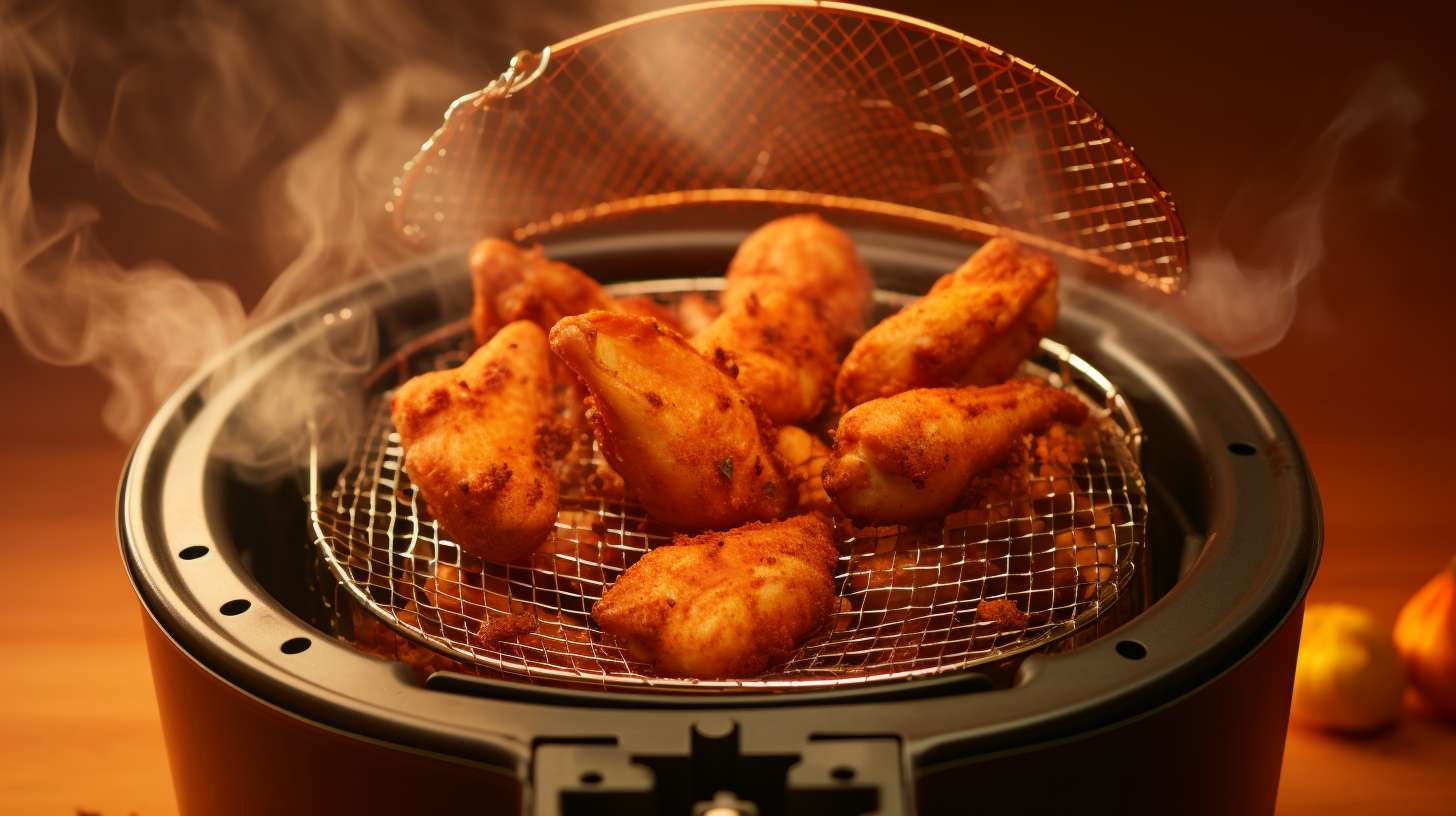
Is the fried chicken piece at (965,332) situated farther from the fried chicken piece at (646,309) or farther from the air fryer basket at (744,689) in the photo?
the fried chicken piece at (646,309)

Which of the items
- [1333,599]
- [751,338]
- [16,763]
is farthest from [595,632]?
[1333,599]

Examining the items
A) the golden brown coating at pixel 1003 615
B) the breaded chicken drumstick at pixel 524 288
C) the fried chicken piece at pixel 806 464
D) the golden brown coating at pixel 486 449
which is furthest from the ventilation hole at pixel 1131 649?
the breaded chicken drumstick at pixel 524 288

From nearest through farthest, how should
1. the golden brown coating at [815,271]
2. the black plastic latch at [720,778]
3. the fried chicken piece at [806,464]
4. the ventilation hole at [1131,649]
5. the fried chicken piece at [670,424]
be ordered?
the black plastic latch at [720,778], the ventilation hole at [1131,649], the fried chicken piece at [670,424], the fried chicken piece at [806,464], the golden brown coating at [815,271]

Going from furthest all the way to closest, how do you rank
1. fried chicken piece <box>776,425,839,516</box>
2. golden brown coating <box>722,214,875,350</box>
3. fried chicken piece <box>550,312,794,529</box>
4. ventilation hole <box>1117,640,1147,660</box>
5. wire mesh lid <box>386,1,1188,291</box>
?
golden brown coating <box>722,214,875,350</box>
wire mesh lid <box>386,1,1188,291</box>
fried chicken piece <box>776,425,839,516</box>
fried chicken piece <box>550,312,794,529</box>
ventilation hole <box>1117,640,1147,660</box>

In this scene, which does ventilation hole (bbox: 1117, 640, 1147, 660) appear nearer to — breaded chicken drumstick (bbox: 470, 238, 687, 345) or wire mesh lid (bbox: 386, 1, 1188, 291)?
wire mesh lid (bbox: 386, 1, 1188, 291)

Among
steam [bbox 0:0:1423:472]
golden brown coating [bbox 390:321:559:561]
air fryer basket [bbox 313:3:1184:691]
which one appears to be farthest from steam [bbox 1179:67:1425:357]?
golden brown coating [bbox 390:321:559:561]

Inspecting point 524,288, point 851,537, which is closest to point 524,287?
point 524,288
